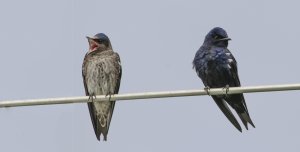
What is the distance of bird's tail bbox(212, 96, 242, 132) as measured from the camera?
8.77 metres

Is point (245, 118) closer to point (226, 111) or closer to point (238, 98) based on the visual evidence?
point (226, 111)

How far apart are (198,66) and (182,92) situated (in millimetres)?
3092

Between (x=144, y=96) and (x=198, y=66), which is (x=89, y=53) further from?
(x=144, y=96)

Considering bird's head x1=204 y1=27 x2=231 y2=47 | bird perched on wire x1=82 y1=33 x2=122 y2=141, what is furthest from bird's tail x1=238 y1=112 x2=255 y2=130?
bird perched on wire x1=82 y1=33 x2=122 y2=141

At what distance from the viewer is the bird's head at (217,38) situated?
9.91m

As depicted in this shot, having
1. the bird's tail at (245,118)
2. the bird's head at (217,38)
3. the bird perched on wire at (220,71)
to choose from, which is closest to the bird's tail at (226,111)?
the bird perched on wire at (220,71)

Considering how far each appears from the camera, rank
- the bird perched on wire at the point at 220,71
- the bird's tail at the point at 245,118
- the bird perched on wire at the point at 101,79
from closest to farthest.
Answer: the bird's tail at the point at 245,118 < the bird perched on wire at the point at 220,71 < the bird perched on wire at the point at 101,79

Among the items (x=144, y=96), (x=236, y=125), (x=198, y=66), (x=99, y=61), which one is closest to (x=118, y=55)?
(x=99, y=61)

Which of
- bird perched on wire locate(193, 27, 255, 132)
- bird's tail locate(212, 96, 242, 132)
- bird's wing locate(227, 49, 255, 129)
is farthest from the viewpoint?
bird perched on wire locate(193, 27, 255, 132)

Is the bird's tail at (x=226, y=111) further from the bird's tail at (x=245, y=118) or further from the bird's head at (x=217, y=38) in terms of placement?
the bird's head at (x=217, y=38)

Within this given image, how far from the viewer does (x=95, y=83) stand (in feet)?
32.6

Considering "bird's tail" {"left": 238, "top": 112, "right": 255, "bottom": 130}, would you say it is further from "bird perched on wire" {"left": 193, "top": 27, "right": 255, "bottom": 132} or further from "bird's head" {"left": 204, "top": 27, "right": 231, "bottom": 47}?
"bird's head" {"left": 204, "top": 27, "right": 231, "bottom": 47}

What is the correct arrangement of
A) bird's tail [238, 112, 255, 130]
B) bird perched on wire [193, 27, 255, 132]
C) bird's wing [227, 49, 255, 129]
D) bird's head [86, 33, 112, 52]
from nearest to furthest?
bird's tail [238, 112, 255, 130], bird's wing [227, 49, 255, 129], bird perched on wire [193, 27, 255, 132], bird's head [86, 33, 112, 52]

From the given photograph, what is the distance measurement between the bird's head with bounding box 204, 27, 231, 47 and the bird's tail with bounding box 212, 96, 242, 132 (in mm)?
767
